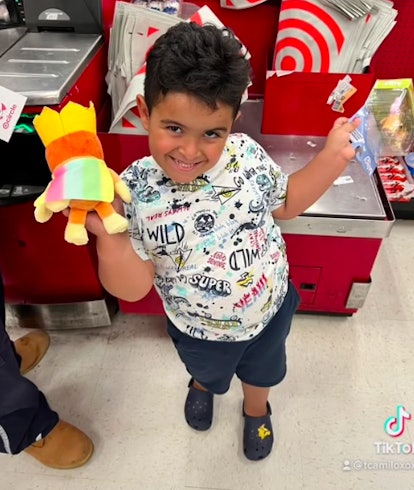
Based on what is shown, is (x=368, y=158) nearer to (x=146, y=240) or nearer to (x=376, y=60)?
(x=376, y=60)

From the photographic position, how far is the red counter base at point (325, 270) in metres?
1.29

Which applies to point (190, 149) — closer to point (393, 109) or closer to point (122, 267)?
point (122, 267)

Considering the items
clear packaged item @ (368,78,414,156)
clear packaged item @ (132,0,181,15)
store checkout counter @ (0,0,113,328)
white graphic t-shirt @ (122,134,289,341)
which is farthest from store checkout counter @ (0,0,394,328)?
white graphic t-shirt @ (122,134,289,341)

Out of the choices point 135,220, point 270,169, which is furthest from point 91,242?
point 270,169

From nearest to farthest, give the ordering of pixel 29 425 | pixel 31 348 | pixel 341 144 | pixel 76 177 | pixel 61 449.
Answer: pixel 76 177
pixel 341 144
pixel 29 425
pixel 61 449
pixel 31 348

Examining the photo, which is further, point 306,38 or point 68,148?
point 306,38

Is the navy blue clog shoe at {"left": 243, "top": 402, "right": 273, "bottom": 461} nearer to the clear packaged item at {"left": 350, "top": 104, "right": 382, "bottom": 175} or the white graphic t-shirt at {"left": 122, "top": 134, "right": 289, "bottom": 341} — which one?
the white graphic t-shirt at {"left": 122, "top": 134, "right": 289, "bottom": 341}

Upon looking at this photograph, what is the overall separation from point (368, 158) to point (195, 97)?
0.79m

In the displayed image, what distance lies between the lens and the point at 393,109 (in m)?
1.48

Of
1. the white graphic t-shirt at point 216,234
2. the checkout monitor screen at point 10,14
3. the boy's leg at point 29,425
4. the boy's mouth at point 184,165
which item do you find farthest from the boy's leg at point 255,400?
the checkout monitor screen at point 10,14

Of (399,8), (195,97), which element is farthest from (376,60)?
(195,97)

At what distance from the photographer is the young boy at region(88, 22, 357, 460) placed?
64cm

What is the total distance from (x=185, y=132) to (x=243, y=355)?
1.88 ft

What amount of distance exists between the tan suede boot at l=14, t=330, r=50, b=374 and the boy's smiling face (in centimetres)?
98
